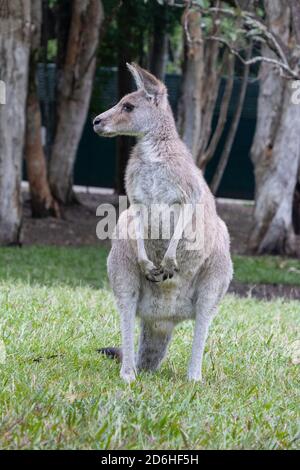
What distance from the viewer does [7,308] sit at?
6.14m

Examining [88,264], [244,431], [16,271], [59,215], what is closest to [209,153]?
[59,215]

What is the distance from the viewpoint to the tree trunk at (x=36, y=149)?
13078 mm

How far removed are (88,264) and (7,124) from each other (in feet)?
6.26

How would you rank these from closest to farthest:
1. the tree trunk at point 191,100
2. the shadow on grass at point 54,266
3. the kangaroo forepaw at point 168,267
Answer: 1. the kangaroo forepaw at point 168,267
2. the shadow on grass at point 54,266
3. the tree trunk at point 191,100

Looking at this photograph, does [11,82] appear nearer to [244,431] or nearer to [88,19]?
[88,19]

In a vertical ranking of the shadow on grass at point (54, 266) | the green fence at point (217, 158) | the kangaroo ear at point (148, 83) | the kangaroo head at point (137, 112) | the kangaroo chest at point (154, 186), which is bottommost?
the green fence at point (217, 158)

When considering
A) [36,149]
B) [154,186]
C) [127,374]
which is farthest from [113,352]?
[36,149]

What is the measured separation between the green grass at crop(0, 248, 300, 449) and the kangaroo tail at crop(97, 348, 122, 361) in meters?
0.04

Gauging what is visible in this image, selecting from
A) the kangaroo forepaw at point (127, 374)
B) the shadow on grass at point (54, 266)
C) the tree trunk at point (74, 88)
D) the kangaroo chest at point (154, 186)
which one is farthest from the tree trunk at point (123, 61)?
the kangaroo forepaw at point (127, 374)

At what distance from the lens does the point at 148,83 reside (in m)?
4.70

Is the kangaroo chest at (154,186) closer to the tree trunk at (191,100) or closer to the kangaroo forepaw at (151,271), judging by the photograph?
the kangaroo forepaw at (151,271)

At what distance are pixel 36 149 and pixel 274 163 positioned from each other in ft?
11.6

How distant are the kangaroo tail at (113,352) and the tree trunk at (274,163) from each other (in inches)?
295

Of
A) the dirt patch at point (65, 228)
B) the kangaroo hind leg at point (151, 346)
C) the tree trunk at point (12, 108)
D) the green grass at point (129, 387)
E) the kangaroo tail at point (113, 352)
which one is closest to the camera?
the green grass at point (129, 387)
